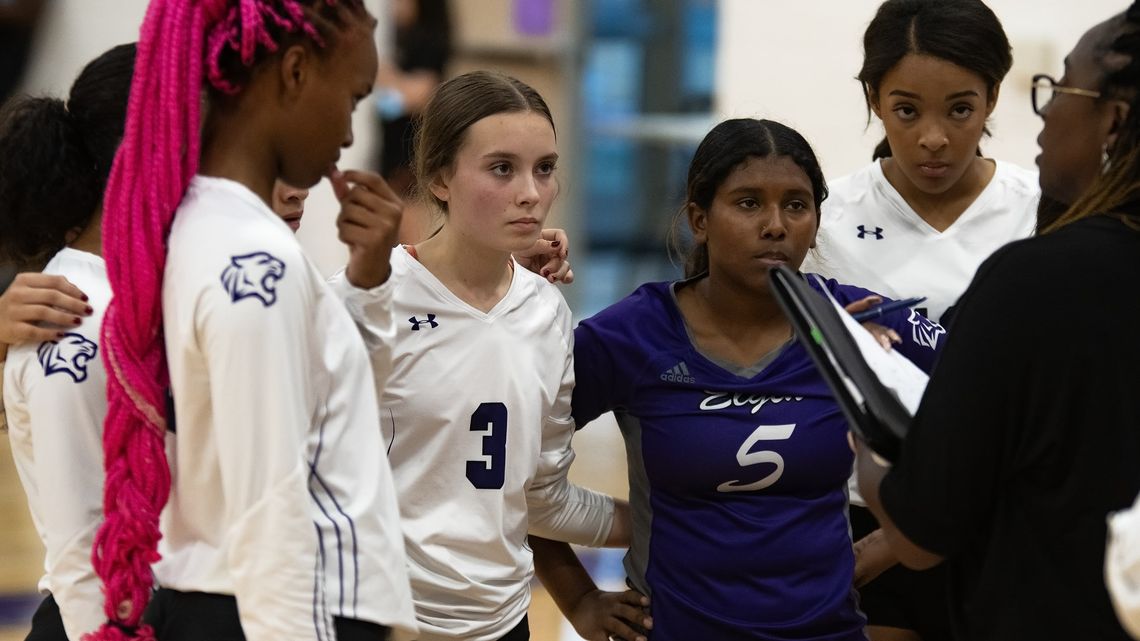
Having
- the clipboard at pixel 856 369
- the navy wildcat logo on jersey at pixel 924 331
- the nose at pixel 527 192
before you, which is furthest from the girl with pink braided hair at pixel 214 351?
the navy wildcat logo on jersey at pixel 924 331

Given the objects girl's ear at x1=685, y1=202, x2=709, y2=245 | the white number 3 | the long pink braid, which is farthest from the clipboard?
the long pink braid

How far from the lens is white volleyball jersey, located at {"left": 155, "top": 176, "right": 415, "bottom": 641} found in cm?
152

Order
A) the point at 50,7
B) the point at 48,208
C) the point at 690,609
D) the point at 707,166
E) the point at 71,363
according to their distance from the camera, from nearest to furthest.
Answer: the point at 71,363 < the point at 48,208 < the point at 690,609 < the point at 707,166 < the point at 50,7

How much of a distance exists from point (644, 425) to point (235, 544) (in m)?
0.94

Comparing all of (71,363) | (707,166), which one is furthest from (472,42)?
(71,363)

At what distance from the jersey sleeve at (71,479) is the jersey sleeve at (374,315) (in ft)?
1.14

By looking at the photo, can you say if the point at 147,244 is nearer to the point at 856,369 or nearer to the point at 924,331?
the point at 856,369

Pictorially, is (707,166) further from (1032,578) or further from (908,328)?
(1032,578)

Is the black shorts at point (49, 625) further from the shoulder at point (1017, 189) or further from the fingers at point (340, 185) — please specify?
the shoulder at point (1017, 189)

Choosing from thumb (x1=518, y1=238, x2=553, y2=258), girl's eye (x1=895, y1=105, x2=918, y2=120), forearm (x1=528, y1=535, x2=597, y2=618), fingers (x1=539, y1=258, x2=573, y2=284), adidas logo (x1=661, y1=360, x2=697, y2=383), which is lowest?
forearm (x1=528, y1=535, x2=597, y2=618)

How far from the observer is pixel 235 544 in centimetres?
154

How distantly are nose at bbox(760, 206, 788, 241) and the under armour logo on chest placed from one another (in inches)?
23.1

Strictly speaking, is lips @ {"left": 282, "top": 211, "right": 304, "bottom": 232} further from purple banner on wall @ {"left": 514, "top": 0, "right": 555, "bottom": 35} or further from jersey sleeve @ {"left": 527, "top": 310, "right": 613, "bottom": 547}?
purple banner on wall @ {"left": 514, "top": 0, "right": 555, "bottom": 35}

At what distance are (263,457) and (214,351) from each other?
0.13 meters
